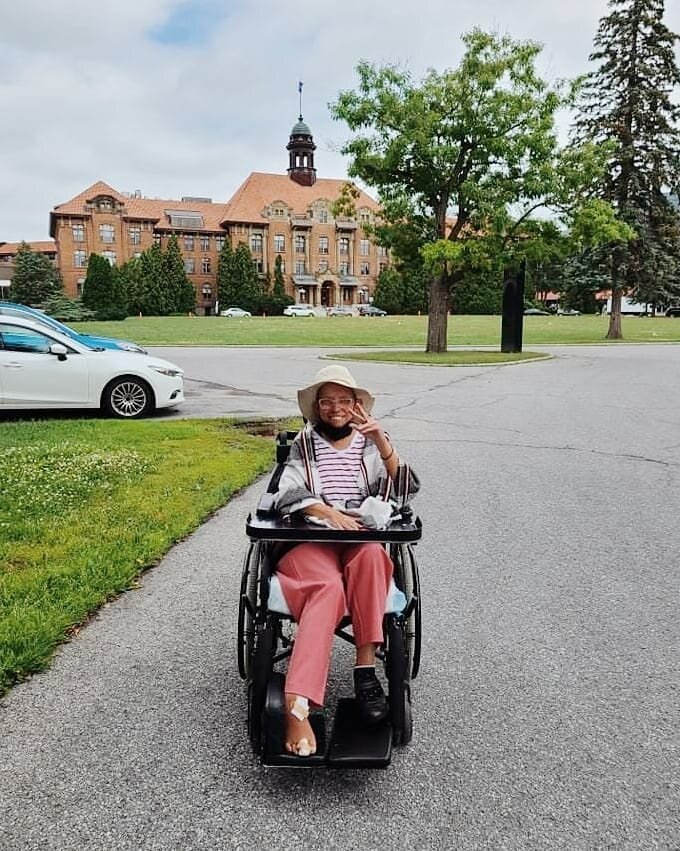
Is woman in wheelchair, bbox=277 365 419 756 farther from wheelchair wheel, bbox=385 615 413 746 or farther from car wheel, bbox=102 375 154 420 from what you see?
car wheel, bbox=102 375 154 420

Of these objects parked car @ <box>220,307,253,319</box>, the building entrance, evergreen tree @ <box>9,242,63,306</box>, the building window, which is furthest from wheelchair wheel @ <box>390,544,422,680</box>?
the building entrance

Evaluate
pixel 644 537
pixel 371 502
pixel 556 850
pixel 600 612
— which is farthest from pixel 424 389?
pixel 556 850

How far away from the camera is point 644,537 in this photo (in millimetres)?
5562

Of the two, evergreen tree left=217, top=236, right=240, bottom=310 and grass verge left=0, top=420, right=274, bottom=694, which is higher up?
evergreen tree left=217, top=236, right=240, bottom=310

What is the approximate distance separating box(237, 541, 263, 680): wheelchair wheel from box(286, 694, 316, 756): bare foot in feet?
1.45

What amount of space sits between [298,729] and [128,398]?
374 inches

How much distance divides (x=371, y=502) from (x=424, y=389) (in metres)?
12.5

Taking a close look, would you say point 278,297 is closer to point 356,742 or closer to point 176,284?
point 176,284

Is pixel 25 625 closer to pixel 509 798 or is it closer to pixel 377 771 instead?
pixel 377 771

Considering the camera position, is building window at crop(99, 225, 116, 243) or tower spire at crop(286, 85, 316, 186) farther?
tower spire at crop(286, 85, 316, 186)

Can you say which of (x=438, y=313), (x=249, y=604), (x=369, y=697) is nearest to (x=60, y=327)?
(x=438, y=313)

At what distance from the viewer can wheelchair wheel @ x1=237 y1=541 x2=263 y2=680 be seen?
310 centimetres

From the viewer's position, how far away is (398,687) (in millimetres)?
2758

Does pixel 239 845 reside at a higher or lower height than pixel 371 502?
→ lower
